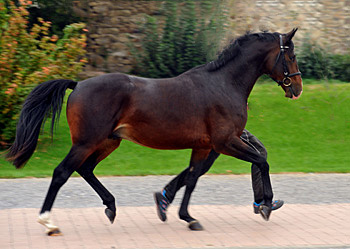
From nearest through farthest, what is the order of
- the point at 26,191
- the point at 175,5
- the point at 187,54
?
1. the point at 26,191
2. the point at 187,54
3. the point at 175,5

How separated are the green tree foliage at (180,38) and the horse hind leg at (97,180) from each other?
11.0m

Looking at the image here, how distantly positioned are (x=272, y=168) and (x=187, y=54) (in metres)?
7.50

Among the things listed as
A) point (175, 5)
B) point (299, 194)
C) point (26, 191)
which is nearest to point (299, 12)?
point (175, 5)

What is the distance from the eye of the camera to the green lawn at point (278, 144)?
10688 millimetres

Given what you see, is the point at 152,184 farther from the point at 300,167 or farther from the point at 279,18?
the point at 279,18

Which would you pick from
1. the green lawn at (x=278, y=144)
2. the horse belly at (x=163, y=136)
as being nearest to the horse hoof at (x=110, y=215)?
the horse belly at (x=163, y=136)

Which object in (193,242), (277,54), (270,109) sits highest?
(277,54)

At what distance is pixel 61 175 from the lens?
230 inches

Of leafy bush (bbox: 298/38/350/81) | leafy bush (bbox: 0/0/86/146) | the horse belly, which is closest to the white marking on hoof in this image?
the horse belly

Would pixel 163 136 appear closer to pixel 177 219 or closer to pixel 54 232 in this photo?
pixel 177 219

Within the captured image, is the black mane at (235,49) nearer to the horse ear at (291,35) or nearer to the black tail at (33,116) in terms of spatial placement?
the horse ear at (291,35)

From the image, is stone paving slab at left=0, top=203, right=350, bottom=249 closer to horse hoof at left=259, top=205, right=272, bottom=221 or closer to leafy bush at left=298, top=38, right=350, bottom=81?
horse hoof at left=259, top=205, right=272, bottom=221

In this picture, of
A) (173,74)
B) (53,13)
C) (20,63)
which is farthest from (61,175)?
(53,13)

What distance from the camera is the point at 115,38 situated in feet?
62.5
